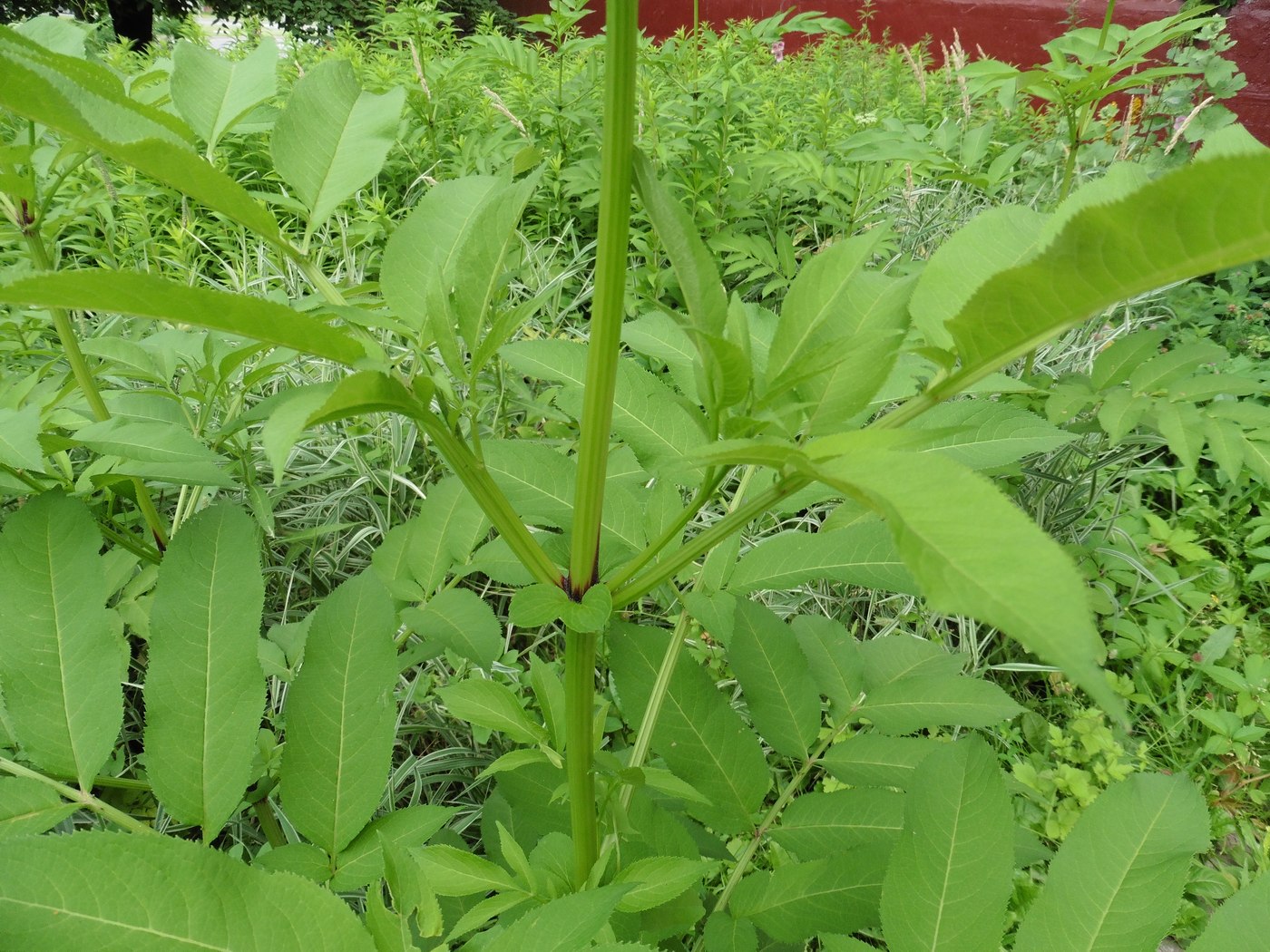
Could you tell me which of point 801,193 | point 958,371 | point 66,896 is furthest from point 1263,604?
point 66,896

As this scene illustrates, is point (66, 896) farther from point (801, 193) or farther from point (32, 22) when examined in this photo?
point (801, 193)

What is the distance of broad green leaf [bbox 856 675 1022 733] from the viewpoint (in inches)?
31.7

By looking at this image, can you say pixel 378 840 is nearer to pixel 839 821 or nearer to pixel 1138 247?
pixel 839 821

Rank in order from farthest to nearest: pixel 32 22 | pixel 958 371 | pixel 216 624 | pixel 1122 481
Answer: pixel 1122 481 → pixel 32 22 → pixel 216 624 → pixel 958 371

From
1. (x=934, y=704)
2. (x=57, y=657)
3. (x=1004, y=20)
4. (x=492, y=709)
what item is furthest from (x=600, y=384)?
(x=1004, y=20)

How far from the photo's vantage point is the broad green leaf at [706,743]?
76 centimetres

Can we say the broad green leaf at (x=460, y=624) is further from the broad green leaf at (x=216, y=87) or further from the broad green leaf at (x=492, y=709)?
the broad green leaf at (x=216, y=87)

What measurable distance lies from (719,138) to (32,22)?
2.40 metres

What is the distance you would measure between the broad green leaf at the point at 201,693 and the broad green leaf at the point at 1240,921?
2.16 ft

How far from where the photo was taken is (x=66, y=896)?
43 centimetres

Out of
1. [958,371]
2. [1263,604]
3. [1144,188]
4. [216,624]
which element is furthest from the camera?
[1263,604]

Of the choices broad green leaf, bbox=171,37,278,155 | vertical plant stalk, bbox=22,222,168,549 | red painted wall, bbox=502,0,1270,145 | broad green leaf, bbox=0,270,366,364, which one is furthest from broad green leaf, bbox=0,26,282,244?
red painted wall, bbox=502,0,1270,145

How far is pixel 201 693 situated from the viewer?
0.59 metres

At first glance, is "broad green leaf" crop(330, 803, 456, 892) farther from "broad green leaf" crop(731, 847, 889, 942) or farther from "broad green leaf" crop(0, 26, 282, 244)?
"broad green leaf" crop(0, 26, 282, 244)
